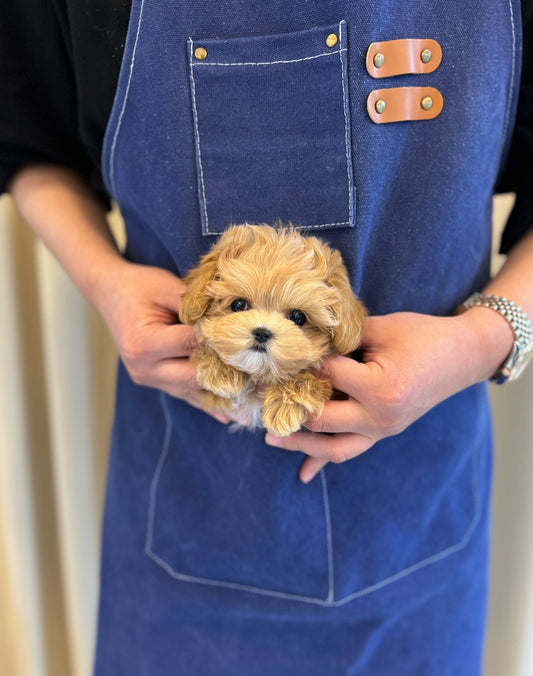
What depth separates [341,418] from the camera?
619mm

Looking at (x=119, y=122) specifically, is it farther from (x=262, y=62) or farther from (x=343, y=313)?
(x=343, y=313)

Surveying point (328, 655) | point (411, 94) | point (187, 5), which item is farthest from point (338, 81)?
point (328, 655)

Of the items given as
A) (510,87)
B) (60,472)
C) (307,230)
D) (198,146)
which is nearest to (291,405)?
(307,230)

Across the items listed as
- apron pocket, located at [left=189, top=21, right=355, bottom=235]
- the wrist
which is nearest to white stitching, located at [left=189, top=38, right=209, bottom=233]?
apron pocket, located at [left=189, top=21, right=355, bottom=235]

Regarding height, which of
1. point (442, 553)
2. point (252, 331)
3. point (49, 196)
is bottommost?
point (442, 553)

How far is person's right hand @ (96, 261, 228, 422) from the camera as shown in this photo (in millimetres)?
677

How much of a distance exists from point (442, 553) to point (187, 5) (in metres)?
0.80

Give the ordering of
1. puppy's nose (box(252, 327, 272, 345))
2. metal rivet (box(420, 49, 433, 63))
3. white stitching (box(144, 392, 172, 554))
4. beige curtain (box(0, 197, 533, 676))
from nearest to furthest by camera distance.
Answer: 1. puppy's nose (box(252, 327, 272, 345))
2. metal rivet (box(420, 49, 433, 63))
3. white stitching (box(144, 392, 172, 554))
4. beige curtain (box(0, 197, 533, 676))

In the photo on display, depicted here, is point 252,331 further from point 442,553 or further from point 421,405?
point 442,553

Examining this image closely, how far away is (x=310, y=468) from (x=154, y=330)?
26 cm

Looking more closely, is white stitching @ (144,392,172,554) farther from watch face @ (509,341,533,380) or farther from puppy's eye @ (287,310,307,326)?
watch face @ (509,341,533,380)

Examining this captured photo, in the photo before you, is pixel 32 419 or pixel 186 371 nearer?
pixel 186 371

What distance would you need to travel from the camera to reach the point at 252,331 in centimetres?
54

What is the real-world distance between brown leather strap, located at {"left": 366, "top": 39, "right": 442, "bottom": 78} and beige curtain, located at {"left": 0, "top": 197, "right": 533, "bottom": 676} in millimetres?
640
